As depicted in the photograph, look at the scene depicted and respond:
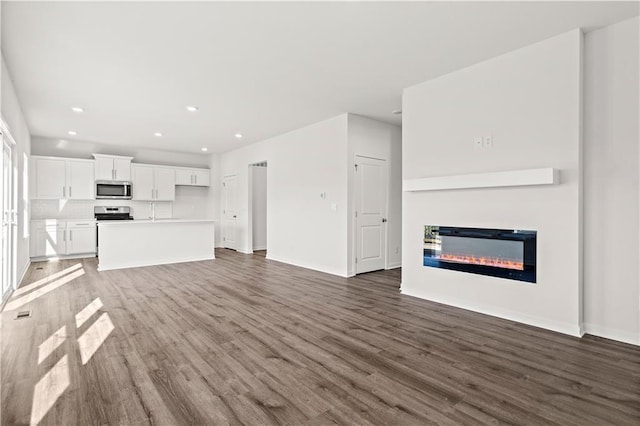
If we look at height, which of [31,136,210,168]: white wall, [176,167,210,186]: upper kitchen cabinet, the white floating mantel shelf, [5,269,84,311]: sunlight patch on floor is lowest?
[5,269,84,311]: sunlight patch on floor

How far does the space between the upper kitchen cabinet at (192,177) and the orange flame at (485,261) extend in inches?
303

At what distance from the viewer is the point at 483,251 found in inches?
143

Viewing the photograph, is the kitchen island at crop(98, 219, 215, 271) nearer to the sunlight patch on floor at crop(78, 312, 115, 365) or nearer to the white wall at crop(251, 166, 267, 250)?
the white wall at crop(251, 166, 267, 250)

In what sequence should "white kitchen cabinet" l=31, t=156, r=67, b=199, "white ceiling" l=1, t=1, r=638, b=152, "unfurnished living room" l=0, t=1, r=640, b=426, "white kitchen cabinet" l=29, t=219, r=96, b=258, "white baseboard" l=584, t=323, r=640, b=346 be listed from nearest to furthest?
"unfurnished living room" l=0, t=1, r=640, b=426 → "white ceiling" l=1, t=1, r=638, b=152 → "white baseboard" l=584, t=323, r=640, b=346 → "white kitchen cabinet" l=29, t=219, r=96, b=258 → "white kitchen cabinet" l=31, t=156, r=67, b=199

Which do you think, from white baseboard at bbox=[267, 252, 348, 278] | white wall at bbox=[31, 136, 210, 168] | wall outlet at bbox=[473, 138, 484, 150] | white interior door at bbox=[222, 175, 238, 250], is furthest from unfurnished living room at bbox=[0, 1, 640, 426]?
white interior door at bbox=[222, 175, 238, 250]

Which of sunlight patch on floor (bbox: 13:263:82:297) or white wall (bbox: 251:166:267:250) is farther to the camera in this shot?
white wall (bbox: 251:166:267:250)

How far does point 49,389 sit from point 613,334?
4.41 meters

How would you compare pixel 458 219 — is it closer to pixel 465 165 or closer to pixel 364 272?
pixel 465 165

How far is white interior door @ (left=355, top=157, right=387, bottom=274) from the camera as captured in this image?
5746mm

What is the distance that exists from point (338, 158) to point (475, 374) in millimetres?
4050

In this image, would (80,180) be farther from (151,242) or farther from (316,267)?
(316,267)

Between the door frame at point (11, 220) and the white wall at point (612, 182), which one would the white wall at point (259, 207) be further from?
the white wall at point (612, 182)

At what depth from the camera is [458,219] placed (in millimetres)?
3836

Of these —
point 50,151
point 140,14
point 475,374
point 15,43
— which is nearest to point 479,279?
point 475,374
